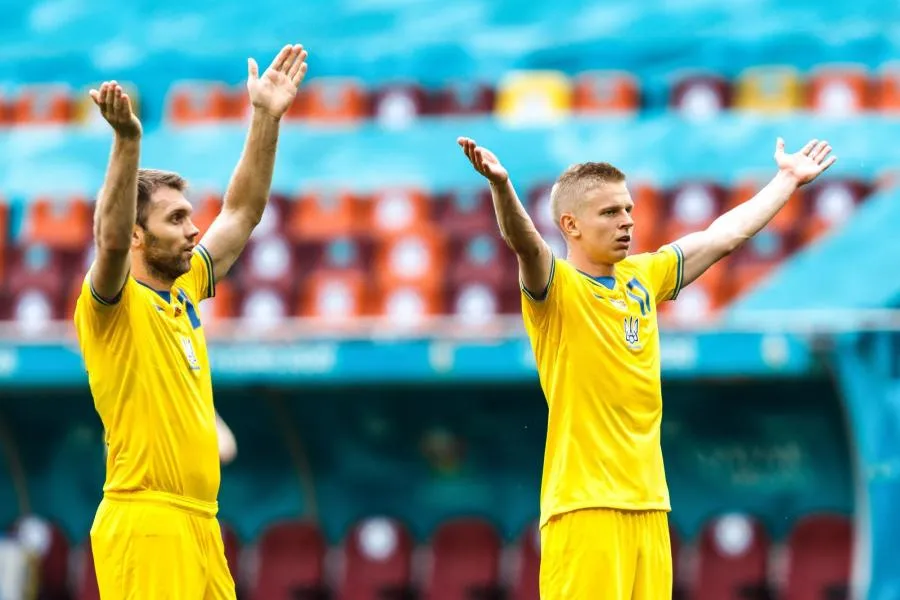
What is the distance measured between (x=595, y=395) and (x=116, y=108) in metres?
1.48

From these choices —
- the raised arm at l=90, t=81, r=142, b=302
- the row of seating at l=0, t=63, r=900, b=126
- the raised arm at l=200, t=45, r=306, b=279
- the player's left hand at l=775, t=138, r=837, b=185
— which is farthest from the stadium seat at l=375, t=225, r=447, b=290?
the raised arm at l=90, t=81, r=142, b=302

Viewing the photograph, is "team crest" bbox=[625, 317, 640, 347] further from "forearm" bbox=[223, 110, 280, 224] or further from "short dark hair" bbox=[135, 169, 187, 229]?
"short dark hair" bbox=[135, 169, 187, 229]

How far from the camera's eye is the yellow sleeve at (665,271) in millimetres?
5062

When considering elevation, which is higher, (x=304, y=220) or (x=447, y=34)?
(x=447, y=34)

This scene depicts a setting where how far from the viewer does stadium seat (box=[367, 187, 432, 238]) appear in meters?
10.9

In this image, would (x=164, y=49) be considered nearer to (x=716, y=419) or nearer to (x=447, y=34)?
(x=447, y=34)

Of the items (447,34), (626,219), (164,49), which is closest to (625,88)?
(447,34)

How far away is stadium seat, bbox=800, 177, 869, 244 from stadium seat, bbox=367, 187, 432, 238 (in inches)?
92.3

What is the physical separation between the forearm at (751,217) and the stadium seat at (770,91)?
22.1ft

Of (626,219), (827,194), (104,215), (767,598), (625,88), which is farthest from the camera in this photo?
(625,88)

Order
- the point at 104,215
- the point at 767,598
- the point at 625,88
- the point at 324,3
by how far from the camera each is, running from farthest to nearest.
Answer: the point at 324,3, the point at 625,88, the point at 767,598, the point at 104,215

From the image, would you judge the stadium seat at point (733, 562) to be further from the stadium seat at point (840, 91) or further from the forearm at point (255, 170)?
the forearm at point (255, 170)

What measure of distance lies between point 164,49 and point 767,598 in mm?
7028

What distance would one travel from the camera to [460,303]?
10.5 metres
